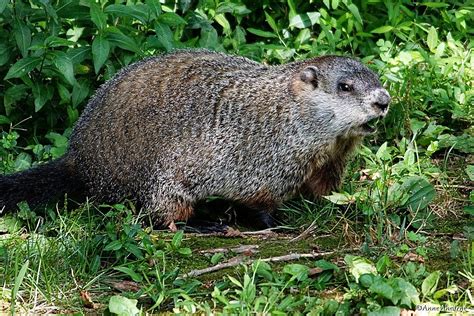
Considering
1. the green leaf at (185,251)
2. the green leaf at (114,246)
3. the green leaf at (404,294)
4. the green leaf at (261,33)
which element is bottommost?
the green leaf at (185,251)

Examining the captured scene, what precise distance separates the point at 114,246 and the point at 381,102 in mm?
2033

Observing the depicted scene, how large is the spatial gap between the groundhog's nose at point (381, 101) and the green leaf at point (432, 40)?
1860 millimetres

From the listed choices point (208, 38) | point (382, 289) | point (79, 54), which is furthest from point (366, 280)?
point (208, 38)

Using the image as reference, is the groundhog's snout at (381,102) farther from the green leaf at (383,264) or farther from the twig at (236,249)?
the green leaf at (383,264)

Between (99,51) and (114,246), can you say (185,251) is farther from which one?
(99,51)

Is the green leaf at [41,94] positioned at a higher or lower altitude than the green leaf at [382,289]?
higher

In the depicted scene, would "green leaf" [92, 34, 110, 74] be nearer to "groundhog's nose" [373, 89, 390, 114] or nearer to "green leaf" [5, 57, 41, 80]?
"green leaf" [5, 57, 41, 80]

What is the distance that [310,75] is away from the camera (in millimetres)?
6340

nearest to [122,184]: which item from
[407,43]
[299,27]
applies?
[299,27]

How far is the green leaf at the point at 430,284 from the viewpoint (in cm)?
458

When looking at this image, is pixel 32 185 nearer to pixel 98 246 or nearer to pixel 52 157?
pixel 52 157

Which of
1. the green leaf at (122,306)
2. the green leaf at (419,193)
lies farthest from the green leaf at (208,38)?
the green leaf at (122,306)

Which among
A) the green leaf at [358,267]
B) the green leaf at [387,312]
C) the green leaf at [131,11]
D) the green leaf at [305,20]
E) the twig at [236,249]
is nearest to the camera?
the green leaf at [387,312]

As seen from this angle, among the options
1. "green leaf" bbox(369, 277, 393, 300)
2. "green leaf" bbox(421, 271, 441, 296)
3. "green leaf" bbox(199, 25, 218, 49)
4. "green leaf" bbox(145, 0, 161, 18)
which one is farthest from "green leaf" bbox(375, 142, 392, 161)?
"green leaf" bbox(369, 277, 393, 300)
